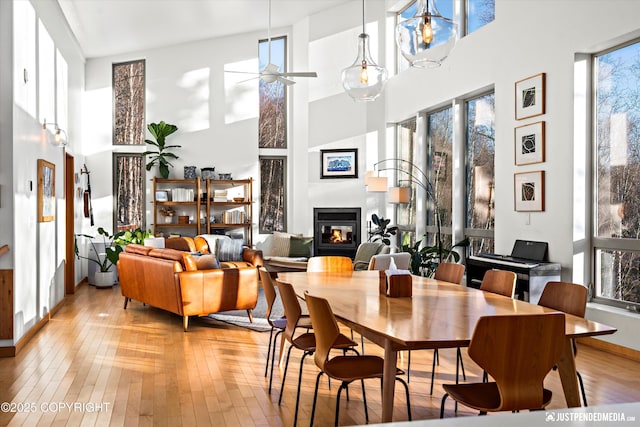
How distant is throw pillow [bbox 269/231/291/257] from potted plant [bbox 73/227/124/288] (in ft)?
8.83

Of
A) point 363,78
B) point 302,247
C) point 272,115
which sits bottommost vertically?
point 302,247

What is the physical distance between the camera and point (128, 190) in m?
10.8

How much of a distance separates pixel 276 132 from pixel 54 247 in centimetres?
516

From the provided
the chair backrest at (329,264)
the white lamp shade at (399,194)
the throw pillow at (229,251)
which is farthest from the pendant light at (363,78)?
the throw pillow at (229,251)

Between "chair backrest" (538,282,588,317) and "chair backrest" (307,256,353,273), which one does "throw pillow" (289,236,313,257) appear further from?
"chair backrest" (538,282,588,317)

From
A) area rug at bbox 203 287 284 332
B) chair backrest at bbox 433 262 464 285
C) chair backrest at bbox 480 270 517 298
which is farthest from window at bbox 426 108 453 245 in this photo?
chair backrest at bbox 480 270 517 298

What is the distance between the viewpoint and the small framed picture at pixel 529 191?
230 inches

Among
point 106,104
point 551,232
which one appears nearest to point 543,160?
point 551,232

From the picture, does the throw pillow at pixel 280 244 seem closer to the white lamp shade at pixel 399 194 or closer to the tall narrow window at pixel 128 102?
the white lamp shade at pixel 399 194

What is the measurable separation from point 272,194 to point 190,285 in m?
5.17

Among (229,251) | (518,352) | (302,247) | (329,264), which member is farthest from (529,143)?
(302,247)

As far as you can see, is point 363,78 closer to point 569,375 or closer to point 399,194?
point 569,375

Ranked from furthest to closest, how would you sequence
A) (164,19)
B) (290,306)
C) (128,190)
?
(128,190), (164,19), (290,306)

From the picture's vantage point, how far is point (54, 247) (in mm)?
7125
